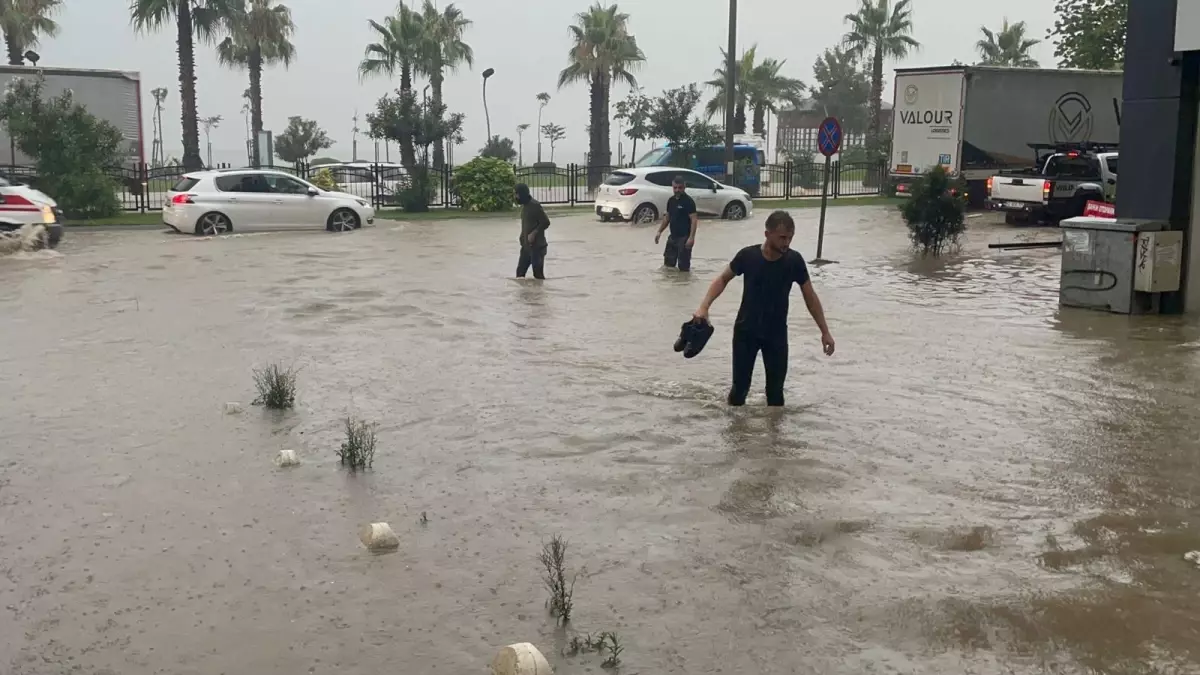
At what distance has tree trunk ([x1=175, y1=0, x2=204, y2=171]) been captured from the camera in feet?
121

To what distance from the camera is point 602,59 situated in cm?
5191

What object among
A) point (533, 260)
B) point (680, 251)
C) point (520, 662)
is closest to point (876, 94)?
point (680, 251)

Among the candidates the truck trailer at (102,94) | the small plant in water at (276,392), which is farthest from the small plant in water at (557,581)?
the truck trailer at (102,94)

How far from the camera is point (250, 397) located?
8758mm

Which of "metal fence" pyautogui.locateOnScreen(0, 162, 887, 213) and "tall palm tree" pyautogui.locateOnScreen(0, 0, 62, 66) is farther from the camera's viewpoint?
"tall palm tree" pyautogui.locateOnScreen(0, 0, 62, 66)

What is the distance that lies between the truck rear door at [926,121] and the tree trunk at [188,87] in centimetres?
2125

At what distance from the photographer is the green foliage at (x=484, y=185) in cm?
3027

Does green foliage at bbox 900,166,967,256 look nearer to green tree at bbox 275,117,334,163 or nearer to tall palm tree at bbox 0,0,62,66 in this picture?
tall palm tree at bbox 0,0,62,66

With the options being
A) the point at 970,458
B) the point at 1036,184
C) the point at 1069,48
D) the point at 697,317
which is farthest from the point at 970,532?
the point at 1069,48

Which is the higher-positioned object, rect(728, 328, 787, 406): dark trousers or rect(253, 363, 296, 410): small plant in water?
rect(728, 328, 787, 406): dark trousers

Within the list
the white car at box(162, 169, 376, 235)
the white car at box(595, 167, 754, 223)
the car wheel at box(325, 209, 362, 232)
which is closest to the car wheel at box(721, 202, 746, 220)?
the white car at box(595, 167, 754, 223)

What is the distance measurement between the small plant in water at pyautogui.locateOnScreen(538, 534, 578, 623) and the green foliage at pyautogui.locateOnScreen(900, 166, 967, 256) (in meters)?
15.8

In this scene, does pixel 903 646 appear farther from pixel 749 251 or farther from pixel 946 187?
pixel 946 187

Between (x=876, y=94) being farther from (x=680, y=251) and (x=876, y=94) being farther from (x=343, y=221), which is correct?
(x=680, y=251)
